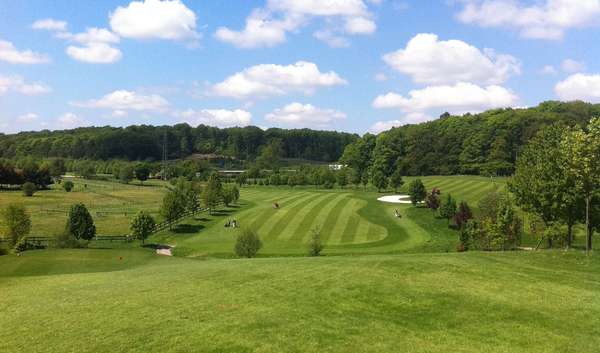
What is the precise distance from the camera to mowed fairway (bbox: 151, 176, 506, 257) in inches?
2269

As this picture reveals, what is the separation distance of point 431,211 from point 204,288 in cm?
6253

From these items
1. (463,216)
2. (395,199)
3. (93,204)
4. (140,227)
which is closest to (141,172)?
(93,204)

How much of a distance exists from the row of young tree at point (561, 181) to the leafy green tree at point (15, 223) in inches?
2119

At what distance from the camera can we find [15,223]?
53500mm

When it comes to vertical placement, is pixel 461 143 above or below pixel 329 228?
above

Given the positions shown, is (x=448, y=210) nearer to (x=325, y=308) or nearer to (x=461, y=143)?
(x=325, y=308)

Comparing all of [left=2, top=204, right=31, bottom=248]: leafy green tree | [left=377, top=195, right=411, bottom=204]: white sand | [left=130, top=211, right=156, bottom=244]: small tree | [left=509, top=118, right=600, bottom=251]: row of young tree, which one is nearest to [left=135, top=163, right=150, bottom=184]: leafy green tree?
[left=377, top=195, right=411, bottom=204]: white sand

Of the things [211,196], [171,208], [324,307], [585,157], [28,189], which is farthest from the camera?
[28,189]

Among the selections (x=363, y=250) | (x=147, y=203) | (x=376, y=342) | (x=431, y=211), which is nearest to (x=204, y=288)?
(x=376, y=342)

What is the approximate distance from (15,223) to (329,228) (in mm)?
40668

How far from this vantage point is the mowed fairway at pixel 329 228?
189 ft

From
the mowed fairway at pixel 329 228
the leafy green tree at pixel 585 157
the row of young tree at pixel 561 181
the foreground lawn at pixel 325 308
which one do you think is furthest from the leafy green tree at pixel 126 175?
the leafy green tree at pixel 585 157

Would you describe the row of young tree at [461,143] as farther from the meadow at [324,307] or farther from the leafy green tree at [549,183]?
the meadow at [324,307]

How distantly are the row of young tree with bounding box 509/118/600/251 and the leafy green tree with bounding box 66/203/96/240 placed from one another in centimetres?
5448
